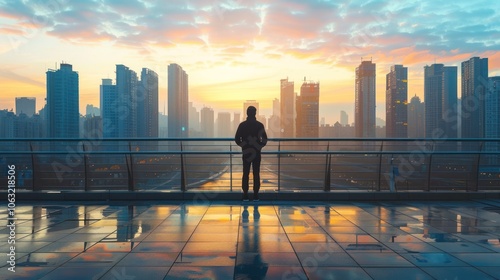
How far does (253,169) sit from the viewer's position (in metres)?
9.00

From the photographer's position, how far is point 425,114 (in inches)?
1012

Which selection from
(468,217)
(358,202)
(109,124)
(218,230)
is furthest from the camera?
(109,124)

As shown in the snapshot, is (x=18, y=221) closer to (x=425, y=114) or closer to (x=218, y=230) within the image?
(x=218, y=230)

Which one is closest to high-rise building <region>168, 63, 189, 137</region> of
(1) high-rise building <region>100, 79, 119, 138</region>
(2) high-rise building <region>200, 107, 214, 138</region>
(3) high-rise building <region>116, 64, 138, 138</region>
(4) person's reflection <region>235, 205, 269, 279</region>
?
(3) high-rise building <region>116, 64, 138, 138</region>

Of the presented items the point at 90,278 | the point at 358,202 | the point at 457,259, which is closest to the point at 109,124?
the point at 358,202

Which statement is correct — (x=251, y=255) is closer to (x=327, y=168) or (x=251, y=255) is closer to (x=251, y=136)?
(x=251, y=136)

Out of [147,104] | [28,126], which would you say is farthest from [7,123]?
[147,104]

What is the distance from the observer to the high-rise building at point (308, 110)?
2064 centimetres

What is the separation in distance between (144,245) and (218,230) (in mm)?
1293

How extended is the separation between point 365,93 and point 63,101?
19.4 metres

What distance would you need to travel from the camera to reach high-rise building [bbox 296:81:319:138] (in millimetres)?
20639

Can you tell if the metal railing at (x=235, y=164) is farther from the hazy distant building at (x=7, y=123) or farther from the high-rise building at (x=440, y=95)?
the high-rise building at (x=440, y=95)

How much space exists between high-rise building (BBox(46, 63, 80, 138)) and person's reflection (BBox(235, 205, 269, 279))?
12.5 m

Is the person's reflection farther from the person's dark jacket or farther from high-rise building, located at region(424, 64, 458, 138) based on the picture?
high-rise building, located at region(424, 64, 458, 138)
